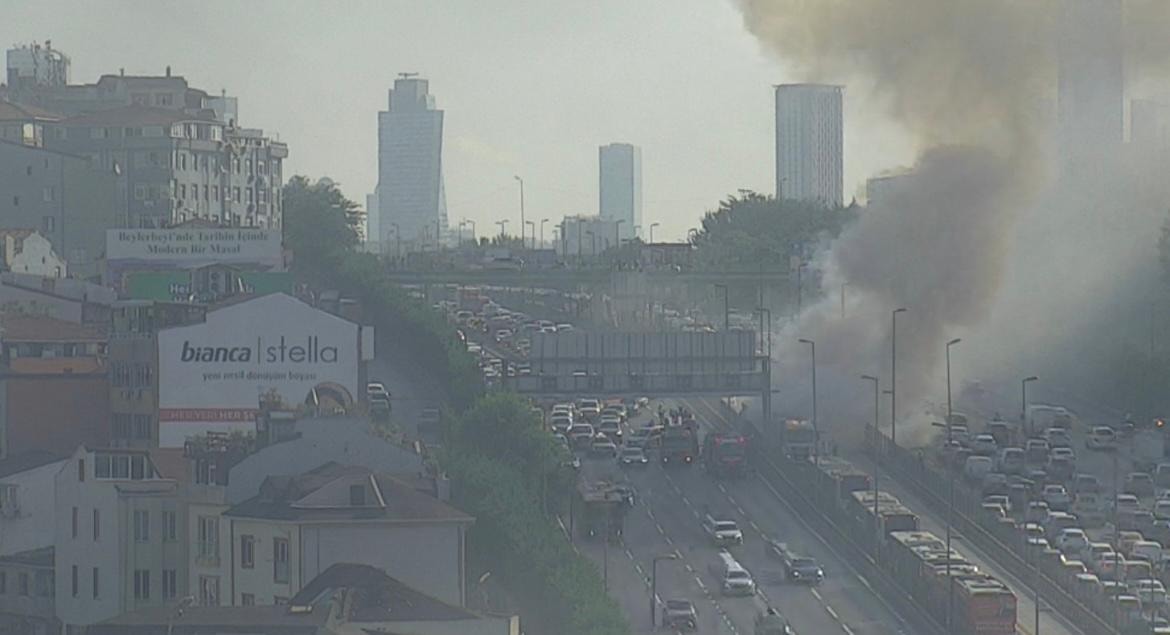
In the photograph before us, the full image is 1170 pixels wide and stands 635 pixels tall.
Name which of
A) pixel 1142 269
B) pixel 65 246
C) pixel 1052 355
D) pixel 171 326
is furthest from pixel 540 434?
pixel 1142 269

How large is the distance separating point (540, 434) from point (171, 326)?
10.2 meters

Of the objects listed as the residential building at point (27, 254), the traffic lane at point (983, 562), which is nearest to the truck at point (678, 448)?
the traffic lane at point (983, 562)

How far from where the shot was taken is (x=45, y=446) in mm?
67875

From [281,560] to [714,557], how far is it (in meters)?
21.4

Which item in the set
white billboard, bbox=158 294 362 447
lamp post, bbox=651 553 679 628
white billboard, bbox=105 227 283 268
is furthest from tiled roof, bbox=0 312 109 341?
lamp post, bbox=651 553 679 628

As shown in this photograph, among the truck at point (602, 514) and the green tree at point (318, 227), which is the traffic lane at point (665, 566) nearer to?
the truck at point (602, 514)

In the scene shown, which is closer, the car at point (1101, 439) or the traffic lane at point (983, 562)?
the traffic lane at point (983, 562)

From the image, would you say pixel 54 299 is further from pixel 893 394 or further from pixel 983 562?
pixel 983 562

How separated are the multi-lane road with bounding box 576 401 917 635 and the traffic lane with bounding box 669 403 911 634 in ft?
0.07

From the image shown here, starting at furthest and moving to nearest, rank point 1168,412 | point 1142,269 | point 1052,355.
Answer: point 1142,269, point 1052,355, point 1168,412

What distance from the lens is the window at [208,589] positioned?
153 ft

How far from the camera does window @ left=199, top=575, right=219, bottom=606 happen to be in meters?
46.7

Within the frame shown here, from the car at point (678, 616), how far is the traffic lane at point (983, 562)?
6404 millimetres

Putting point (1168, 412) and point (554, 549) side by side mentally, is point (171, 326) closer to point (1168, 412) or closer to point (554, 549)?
point (554, 549)
